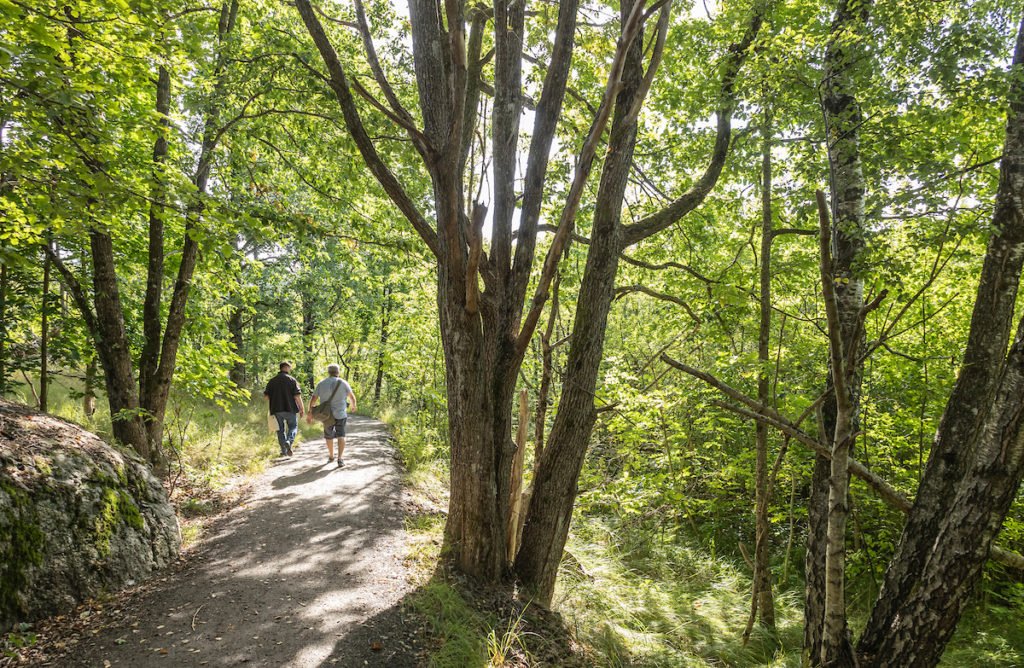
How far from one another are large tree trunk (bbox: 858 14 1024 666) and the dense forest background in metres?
0.11

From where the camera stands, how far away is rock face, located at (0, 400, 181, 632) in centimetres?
355

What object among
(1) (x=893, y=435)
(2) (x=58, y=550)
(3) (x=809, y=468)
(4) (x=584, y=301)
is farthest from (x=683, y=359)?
(2) (x=58, y=550)

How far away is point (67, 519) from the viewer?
3.93 meters

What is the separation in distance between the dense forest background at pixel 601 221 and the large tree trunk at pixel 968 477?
0.35ft

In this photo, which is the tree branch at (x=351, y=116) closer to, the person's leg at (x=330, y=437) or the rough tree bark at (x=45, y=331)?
the rough tree bark at (x=45, y=331)

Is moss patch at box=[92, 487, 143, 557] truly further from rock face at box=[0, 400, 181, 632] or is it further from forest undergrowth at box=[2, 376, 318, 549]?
forest undergrowth at box=[2, 376, 318, 549]

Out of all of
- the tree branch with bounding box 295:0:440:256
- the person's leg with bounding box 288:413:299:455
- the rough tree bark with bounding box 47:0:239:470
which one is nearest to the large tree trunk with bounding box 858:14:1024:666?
the tree branch with bounding box 295:0:440:256

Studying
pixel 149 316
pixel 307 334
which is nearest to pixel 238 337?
pixel 307 334

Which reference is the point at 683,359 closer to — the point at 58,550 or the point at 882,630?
the point at 882,630

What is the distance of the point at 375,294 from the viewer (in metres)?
19.6

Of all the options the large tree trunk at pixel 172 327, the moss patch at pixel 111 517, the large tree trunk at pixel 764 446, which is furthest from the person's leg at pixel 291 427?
the large tree trunk at pixel 764 446

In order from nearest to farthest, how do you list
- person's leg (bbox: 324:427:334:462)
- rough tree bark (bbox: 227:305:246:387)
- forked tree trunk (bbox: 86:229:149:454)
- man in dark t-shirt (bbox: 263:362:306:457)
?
forked tree trunk (bbox: 86:229:149:454), person's leg (bbox: 324:427:334:462), man in dark t-shirt (bbox: 263:362:306:457), rough tree bark (bbox: 227:305:246:387)

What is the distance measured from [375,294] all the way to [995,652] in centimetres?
1835

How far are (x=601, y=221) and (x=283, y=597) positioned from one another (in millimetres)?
4433
